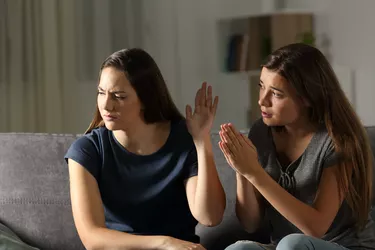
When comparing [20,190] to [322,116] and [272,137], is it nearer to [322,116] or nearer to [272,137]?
[272,137]

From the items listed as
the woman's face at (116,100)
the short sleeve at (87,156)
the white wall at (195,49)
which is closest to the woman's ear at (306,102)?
the woman's face at (116,100)

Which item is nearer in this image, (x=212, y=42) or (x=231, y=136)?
(x=231, y=136)

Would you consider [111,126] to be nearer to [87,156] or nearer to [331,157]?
[87,156]

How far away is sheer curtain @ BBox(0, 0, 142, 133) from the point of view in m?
3.79

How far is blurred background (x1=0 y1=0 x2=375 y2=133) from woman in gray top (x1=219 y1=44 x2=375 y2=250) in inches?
77.9

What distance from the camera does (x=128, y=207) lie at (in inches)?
79.7

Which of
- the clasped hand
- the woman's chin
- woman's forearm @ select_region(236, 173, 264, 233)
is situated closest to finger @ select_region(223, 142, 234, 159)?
the clasped hand

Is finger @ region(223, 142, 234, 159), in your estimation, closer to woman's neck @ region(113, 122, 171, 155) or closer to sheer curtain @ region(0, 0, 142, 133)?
woman's neck @ region(113, 122, 171, 155)

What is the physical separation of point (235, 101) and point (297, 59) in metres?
2.26

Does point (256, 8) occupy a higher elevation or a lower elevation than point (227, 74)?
higher

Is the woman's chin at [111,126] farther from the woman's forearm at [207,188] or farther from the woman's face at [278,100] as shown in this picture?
the woman's face at [278,100]

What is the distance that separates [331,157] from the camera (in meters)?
1.85

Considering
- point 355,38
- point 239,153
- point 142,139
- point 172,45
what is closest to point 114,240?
point 142,139

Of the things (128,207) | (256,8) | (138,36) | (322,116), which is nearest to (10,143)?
(128,207)
